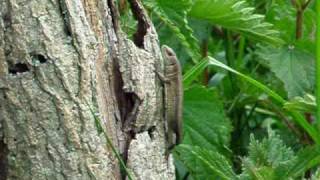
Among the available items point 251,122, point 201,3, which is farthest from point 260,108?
point 201,3

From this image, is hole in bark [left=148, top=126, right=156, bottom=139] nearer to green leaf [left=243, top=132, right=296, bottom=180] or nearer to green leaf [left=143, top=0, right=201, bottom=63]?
green leaf [left=243, top=132, right=296, bottom=180]

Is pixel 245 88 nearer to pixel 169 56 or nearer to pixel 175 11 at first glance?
pixel 175 11

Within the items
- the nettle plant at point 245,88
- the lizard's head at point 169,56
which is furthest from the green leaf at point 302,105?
the lizard's head at point 169,56

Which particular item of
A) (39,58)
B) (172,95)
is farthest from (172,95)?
(39,58)

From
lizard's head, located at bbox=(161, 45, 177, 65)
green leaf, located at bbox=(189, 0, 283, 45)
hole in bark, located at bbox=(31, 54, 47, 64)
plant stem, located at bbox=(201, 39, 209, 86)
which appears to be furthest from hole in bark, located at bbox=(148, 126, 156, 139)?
plant stem, located at bbox=(201, 39, 209, 86)

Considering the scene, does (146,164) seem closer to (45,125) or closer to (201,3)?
(45,125)

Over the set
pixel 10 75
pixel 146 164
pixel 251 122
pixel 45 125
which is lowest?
→ pixel 251 122
